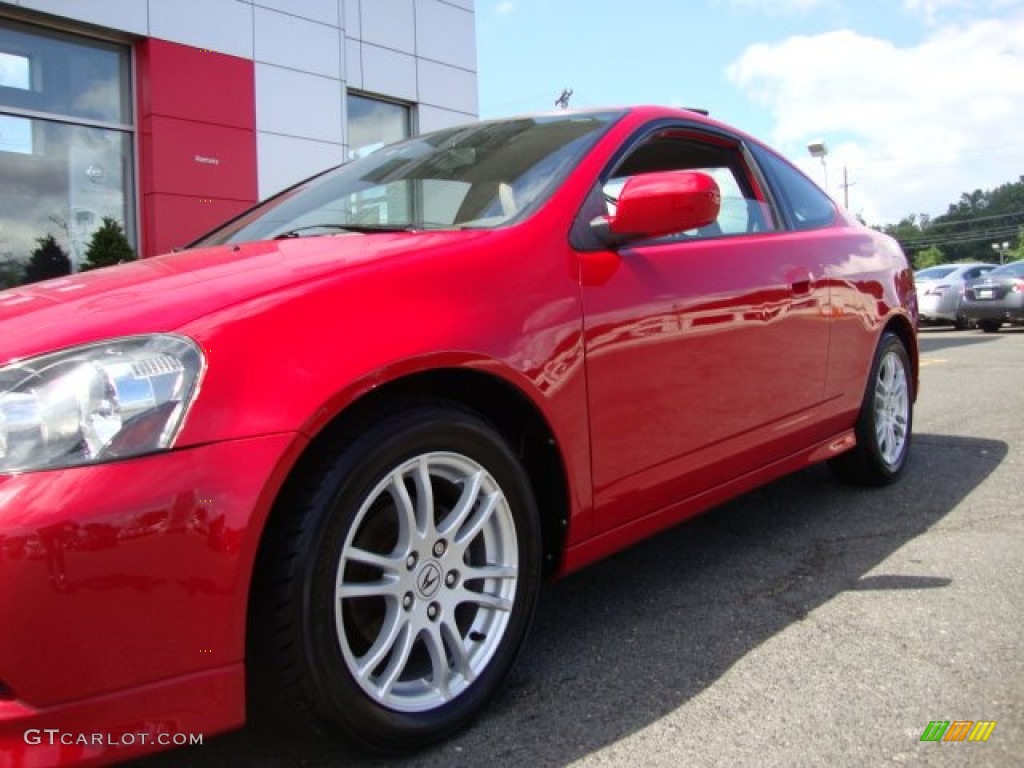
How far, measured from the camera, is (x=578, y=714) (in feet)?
6.58

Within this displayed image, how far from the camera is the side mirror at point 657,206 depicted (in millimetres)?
2262

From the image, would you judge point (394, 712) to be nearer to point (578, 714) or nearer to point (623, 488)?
point (578, 714)

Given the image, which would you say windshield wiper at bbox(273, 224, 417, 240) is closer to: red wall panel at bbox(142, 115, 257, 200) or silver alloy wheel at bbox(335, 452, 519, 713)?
silver alloy wheel at bbox(335, 452, 519, 713)

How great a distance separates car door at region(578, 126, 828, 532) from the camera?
229cm

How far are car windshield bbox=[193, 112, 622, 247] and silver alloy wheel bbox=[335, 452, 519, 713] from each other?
2.38 ft

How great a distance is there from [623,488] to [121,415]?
1318 mm

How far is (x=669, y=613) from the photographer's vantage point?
2596 millimetres

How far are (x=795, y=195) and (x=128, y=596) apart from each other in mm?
2981

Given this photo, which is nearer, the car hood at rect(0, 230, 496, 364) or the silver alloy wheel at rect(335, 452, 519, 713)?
the car hood at rect(0, 230, 496, 364)

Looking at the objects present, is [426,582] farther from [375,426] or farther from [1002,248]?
[1002,248]

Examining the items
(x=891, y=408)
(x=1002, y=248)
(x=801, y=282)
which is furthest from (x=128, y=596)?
(x=1002, y=248)

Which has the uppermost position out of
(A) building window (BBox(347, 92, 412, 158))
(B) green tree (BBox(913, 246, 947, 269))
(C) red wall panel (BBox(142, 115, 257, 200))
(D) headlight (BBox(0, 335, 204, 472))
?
(B) green tree (BBox(913, 246, 947, 269))

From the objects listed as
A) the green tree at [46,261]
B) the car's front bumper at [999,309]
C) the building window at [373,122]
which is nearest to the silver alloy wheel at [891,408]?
the green tree at [46,261]

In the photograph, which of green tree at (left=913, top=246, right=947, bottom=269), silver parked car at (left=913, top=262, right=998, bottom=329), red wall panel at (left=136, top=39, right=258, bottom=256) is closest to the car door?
red wall panel at (left=136, top=39, right=258, bottom=256)
